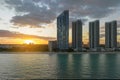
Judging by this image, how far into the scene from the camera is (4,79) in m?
49.8

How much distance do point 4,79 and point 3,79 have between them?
0.63ft

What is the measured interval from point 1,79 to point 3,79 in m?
0.36

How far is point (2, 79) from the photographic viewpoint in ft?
163

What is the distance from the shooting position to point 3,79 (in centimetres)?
4988

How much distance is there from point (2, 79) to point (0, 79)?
1.17 ft

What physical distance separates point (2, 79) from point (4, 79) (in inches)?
14.2

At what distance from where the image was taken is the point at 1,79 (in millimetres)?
49812

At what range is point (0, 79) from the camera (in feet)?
163

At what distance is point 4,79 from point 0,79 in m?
0.72

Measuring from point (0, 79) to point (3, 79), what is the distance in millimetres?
536

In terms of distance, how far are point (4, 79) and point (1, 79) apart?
1.78 ft
